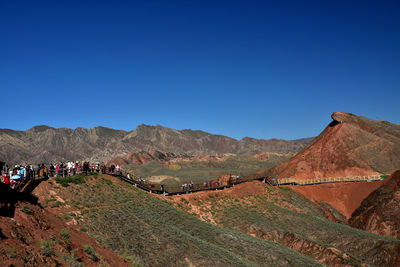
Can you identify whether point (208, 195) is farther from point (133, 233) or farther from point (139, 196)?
point (133, 233)

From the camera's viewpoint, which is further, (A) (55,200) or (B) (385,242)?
(B) (385,242)

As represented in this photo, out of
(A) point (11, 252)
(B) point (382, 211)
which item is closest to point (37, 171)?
(A) point (11, 252)

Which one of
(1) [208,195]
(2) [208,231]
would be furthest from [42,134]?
(2) [208,231]

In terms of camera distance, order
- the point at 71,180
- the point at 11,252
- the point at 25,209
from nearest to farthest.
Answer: the point at 11,252 < the point at 25,209 < the point at 71,180

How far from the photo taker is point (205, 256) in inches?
803

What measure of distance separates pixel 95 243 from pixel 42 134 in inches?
7950

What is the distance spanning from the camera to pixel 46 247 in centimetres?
1287

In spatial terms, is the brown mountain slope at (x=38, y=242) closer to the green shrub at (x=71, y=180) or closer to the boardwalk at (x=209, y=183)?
the green shrub at (x=71, y=180)

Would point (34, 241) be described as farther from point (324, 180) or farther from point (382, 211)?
point (324, 180)

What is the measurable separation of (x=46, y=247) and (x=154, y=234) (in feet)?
32.1

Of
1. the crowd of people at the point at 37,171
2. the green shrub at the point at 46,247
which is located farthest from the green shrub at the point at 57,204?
the green shrub at the point at 46,247

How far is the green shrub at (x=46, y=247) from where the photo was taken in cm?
1254

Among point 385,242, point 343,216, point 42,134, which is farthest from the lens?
point 42,134

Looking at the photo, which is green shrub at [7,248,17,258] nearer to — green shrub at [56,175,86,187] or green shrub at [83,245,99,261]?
green shrub at [83,245,99,261]
